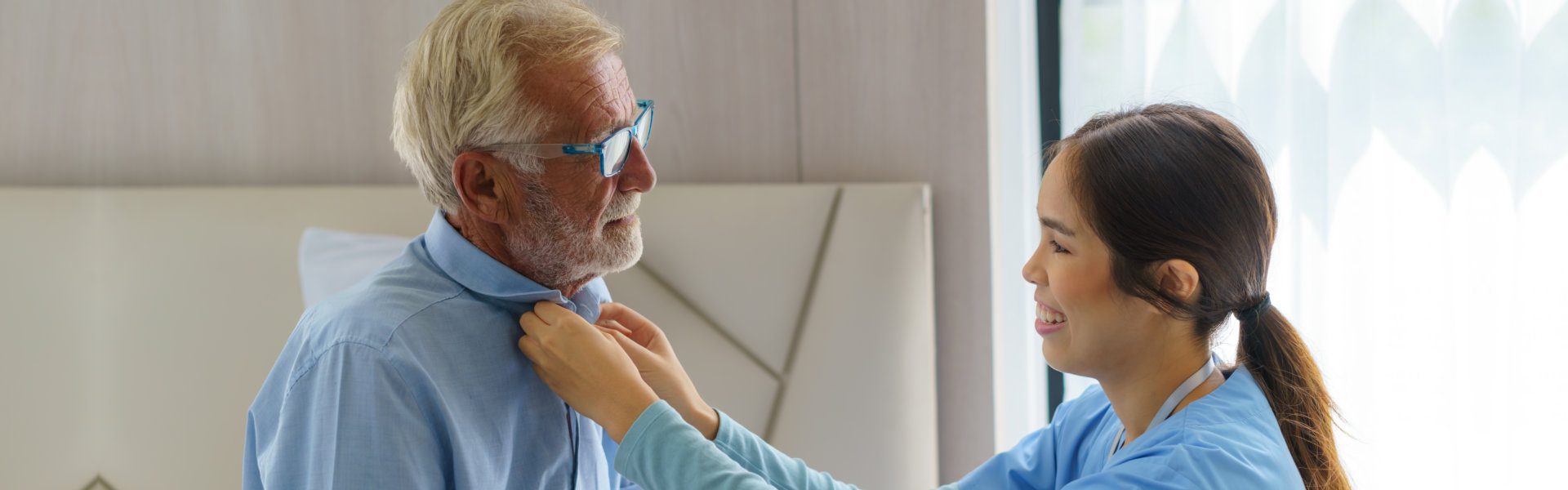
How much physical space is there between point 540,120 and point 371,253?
0.91m

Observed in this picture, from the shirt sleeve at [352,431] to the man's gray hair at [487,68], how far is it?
21 cm

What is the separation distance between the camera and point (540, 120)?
0.82 m

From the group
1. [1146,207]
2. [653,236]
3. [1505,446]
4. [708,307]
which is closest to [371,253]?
[653,236]

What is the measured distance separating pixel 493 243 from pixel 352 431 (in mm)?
246

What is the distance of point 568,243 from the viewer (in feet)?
2.92

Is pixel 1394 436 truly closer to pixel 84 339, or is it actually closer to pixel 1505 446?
pixel 1505 446

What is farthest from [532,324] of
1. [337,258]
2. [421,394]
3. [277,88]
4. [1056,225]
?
[277,88]

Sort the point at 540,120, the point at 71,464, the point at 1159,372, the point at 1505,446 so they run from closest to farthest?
1. the point at 540,120
2. the point at 1159,372
3. the point at 1505,446
4. the point at 71,464

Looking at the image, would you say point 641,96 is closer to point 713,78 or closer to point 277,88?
point 713,78

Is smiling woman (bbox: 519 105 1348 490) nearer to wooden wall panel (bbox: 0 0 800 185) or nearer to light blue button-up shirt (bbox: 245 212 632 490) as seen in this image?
light blue button-up shirt (bbox: 245 212 632 490)

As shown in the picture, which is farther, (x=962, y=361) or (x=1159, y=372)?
(x=962, y=361)

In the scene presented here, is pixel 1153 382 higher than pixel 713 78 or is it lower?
lower

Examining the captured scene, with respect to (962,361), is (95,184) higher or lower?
higher

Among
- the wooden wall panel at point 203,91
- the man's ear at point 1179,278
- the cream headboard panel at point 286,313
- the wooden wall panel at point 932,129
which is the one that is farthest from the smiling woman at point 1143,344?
the wooden wall panel at point 203,91
